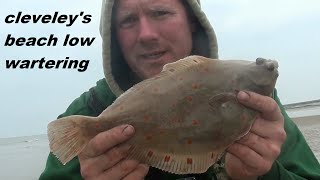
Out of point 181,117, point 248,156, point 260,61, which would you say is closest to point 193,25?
point 260,61

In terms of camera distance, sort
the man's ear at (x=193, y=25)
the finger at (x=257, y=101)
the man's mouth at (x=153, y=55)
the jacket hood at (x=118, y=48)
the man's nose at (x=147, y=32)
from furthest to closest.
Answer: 1. the man's ear at (x=193, y=25)
2. the jacket hood at (x=118, y=48)
3. the man's mouth at (x=153, y=55)
4. the man's nose at (x=147, y=32)
5. the finger at (x=257, y=101)

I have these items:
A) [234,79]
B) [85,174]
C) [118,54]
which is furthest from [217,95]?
[118,54]

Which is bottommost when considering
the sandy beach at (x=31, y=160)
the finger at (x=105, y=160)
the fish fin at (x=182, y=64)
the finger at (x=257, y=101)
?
the sandy beach at (x=31, y=160)

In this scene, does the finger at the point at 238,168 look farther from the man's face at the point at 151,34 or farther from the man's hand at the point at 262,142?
the man's face at the point at 151,34

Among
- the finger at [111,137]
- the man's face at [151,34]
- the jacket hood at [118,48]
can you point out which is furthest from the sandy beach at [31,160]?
the finger at [111,137]

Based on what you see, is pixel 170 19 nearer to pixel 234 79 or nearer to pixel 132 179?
pixel 234 79

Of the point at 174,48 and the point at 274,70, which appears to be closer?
the point at 274,70

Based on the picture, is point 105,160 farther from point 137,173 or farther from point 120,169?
point 137,173
